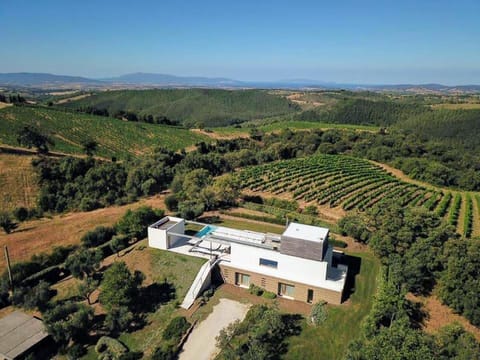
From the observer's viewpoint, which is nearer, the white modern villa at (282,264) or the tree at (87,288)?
the tree at (87,288)

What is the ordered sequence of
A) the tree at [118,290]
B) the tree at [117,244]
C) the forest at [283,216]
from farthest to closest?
the tree at [117,244] → the tree at [118,290] → the forest at [283,216]

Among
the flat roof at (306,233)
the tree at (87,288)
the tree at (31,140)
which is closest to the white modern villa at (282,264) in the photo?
the flat roof at (306,233)

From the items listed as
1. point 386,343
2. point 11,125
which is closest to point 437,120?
point 386,343

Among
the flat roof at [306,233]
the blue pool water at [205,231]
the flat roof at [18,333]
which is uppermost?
the flat roof at [306,233]

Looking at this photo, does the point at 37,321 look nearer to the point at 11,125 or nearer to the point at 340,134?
the point at 11,125

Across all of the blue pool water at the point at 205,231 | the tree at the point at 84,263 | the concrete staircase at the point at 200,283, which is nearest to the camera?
the concrete staircase at the point at 200,283

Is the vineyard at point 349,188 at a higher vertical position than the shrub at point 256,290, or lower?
higher

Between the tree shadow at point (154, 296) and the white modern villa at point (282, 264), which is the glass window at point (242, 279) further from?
the tree shadow at point (154, 296)
